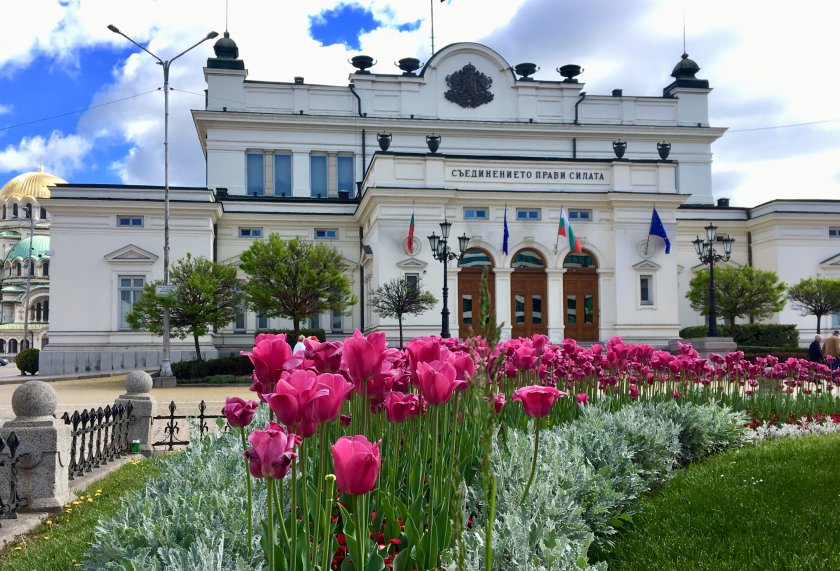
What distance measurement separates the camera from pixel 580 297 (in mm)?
33812

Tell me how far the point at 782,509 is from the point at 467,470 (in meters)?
2.69

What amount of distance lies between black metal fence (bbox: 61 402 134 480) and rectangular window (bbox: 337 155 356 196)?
33.1m

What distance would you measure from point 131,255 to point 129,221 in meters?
1.70

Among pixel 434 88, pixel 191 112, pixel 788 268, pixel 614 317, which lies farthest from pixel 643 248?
pixel 191 112

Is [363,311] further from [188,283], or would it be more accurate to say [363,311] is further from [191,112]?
[191,112]

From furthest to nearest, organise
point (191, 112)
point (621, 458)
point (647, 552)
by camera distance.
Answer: point (191, 112) → point (621, 458) → point (647, 552)

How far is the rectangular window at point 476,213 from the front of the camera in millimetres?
32812

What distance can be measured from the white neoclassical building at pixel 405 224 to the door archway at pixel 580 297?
0.22ft

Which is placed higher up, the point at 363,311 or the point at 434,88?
the point at 434,88

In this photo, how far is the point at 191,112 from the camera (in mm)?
42031

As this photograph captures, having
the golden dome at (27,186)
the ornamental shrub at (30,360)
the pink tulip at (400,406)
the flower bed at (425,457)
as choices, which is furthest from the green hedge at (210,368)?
the golden dome at (27,186)

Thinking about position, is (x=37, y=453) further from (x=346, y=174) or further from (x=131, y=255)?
(x=346, y=174)

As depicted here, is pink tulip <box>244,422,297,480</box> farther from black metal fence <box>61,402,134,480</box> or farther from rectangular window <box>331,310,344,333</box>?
rectangular window <box>331,310,344,333</box>

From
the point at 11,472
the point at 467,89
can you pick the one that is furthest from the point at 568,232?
the point at 11,472
